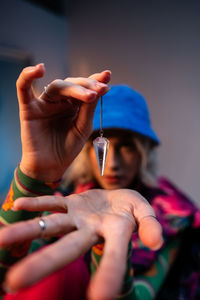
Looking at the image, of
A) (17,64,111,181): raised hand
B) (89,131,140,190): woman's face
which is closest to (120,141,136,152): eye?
(89,131,140,190): woman's face

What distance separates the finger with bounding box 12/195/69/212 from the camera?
254 mm

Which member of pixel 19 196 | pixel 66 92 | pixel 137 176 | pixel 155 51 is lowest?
pixel 137 176

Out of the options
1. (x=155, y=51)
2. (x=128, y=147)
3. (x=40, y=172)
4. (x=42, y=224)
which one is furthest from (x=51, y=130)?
(x=155, y=51)

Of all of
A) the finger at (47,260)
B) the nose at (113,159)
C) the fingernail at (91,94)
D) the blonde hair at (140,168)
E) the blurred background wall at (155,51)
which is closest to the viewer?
the finger at (47,260)

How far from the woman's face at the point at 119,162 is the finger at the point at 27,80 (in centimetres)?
23

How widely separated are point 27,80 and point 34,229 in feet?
0.60

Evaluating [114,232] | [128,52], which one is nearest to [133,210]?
[114,232]

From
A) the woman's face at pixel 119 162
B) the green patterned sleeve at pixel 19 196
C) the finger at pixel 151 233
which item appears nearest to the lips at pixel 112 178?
the woman's face at pixel 119 162

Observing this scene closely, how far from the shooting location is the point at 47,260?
20cm

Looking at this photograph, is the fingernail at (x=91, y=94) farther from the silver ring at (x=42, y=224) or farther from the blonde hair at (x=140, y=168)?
the blonde hair at (x=140, y=168)

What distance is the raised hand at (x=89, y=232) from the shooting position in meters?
0.18

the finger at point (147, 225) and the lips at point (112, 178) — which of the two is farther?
the lips at point (112, 178)

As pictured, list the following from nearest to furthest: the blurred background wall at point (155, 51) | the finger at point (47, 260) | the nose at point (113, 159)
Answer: the finger at point (47, 260) → the nose at point (113, 159) → the blurred background wall at point (155, 51)

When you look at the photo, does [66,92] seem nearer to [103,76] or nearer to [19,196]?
→ [103,76]
